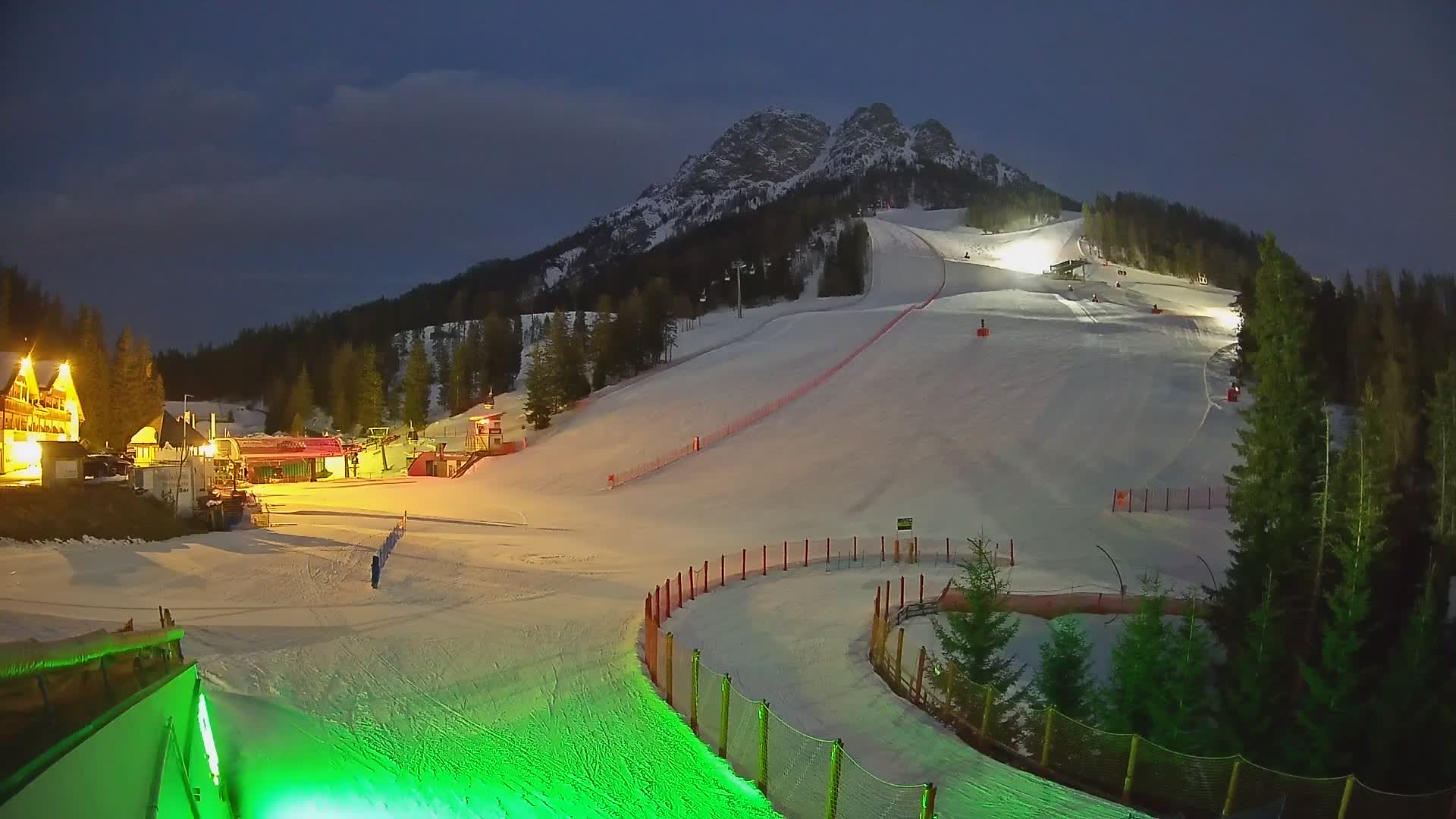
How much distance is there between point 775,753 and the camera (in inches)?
404

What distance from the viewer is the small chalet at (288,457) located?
162 ft

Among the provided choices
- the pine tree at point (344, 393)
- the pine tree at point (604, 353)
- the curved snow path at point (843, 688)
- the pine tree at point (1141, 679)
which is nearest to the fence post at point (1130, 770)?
the curved snow path at point (843, 688)

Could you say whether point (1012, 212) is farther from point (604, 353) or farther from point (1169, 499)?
point (1169, 499)

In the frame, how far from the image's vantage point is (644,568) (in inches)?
941

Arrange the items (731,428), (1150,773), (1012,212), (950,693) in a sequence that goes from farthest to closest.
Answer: (1012,212) < (731,428) < (950,693) < (1150,773)

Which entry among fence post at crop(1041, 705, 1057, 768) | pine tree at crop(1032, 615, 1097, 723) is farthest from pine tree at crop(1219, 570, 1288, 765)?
fence post at crop(1041, 705, 1057, 768)

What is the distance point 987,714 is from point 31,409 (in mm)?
45367

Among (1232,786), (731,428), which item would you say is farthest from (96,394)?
(1232,786)

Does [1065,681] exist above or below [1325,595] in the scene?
below

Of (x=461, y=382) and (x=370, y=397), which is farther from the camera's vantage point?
(x=461, y=382)

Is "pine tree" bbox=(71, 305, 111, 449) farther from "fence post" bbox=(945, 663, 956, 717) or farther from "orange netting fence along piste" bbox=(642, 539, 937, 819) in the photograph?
"fence post" bbox=(945, 663, 956, 717)

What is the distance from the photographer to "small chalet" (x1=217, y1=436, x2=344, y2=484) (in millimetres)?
49312

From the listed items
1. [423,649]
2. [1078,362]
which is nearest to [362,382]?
[1078,362]

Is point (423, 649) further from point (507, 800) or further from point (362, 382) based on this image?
point (362, 382)
